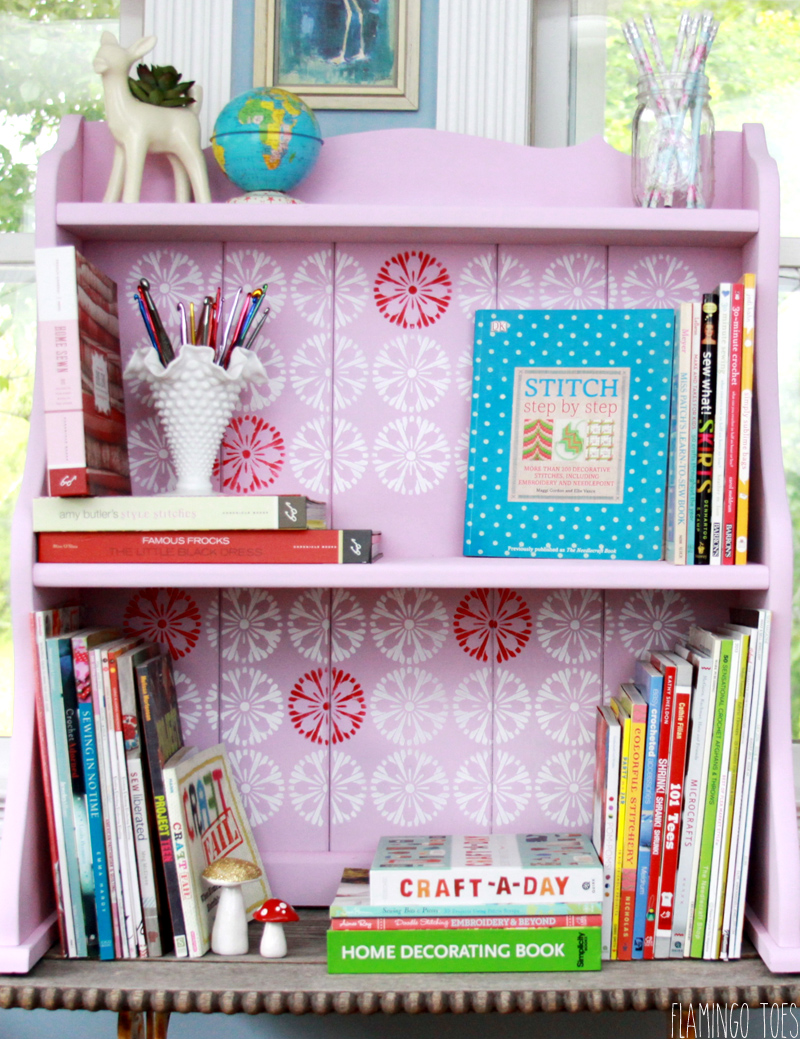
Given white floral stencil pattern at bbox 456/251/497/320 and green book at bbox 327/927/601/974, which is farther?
white floral stencil pattern at bbox 456/251/497/320

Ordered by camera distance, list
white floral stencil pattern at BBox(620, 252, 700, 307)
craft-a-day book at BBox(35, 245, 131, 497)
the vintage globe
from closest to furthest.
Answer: craft-a-day book at BBox(35, 245, 131, 497) < the vintage globe < white floral stencil pattern at BBox(620, 252, 700, 307)

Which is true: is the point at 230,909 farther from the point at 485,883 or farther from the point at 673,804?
the point at 673,804

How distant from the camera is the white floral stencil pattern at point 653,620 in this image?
117 centimetres

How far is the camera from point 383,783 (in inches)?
46.1

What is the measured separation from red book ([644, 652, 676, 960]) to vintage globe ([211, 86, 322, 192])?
2.36 feet

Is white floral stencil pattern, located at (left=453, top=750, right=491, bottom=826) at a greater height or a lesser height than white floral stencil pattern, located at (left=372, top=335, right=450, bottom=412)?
lesser

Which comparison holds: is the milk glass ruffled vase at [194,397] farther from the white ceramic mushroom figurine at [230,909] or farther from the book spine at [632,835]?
the book spine at [632,835]

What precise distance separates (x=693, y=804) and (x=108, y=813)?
2.09 ft

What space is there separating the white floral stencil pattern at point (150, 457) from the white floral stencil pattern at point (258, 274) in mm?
182

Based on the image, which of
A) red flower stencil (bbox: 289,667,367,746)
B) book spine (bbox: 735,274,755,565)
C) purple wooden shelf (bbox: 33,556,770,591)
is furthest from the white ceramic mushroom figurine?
book spine (bbox: 735,274,755,565)

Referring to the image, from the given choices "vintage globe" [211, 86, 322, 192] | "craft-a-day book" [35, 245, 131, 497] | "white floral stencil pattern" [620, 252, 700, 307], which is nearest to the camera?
"craft-a-day book" [35, 245, 131, 497]

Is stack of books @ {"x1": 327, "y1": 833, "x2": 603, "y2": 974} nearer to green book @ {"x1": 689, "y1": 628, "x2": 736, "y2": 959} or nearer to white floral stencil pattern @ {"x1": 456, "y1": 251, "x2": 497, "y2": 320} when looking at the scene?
green book @ {"x1": 689, "y1": 628, "x2": 736, "y2": 959}

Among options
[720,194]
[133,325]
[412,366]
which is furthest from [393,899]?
[720,194]

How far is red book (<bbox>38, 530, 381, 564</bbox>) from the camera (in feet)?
3.24
